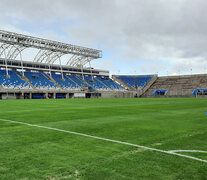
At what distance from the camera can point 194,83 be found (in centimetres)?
8362

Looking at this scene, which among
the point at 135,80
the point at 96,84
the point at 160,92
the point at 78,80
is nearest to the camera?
the point at 78,80

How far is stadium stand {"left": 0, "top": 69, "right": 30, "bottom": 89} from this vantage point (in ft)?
199

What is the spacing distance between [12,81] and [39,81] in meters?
9.54

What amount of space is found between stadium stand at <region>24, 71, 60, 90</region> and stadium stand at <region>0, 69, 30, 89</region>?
3516mm

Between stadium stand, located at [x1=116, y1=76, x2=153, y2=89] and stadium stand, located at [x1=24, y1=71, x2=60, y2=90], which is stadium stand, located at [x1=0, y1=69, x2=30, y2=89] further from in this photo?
stadium stand, located at [x1=116, y1=76, x2=153, y2=89]

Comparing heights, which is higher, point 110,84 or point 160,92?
point 110,84

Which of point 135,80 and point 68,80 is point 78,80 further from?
point 135,80

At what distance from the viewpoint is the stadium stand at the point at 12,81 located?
199 feet

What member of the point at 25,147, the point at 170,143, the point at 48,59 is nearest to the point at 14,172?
the point at 25,147

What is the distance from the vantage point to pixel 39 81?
70.8 meters

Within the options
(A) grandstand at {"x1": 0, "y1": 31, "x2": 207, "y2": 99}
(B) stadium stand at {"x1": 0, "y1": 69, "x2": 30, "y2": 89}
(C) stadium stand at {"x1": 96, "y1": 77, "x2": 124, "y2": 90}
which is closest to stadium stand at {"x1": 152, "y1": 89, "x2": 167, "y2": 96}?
(A) grandstand at {"x1": 0, "y1": 31, "x2": 207, "y2": 99}

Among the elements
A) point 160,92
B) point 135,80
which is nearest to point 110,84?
point 135,80

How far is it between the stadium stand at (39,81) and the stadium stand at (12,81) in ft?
11.5

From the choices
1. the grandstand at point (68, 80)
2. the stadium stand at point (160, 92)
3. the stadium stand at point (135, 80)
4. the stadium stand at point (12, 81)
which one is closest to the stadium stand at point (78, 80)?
the grandstand at point (68, 80)
